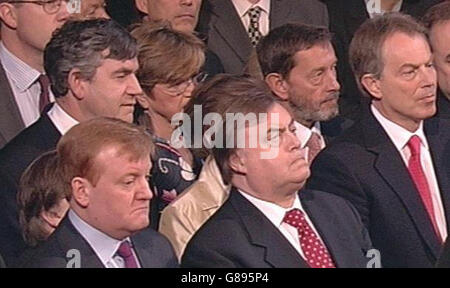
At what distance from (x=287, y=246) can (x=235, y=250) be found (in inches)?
6.9

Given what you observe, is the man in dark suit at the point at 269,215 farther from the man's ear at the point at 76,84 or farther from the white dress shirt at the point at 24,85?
the white dress shirt at the point at 24,85

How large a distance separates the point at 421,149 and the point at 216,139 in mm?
814

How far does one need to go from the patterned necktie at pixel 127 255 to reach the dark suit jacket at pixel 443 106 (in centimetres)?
151

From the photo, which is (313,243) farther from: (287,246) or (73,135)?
(73,135)

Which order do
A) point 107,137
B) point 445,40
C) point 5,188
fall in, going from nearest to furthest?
point 107,137 < point 5,188 < point 445,40

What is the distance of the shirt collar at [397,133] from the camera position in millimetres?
5207

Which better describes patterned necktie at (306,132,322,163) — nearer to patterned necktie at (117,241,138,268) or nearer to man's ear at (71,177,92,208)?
patterned necktie at (117,241,138,268)

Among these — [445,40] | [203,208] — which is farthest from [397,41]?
[203,208]

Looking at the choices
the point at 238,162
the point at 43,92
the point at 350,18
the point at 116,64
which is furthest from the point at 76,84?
the point at 350,18

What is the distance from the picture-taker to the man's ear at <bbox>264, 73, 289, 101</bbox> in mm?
5711

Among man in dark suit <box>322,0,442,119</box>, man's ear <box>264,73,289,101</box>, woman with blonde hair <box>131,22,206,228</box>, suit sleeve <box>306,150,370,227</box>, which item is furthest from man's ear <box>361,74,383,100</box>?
man in dark suit <box>322,0,442,119</box>

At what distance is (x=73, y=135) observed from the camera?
4.51m

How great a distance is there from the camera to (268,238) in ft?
15.1

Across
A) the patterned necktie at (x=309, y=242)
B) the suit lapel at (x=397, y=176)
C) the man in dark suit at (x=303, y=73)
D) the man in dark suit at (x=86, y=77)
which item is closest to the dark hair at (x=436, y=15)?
the man in dark suit at (x=303, y=73)
